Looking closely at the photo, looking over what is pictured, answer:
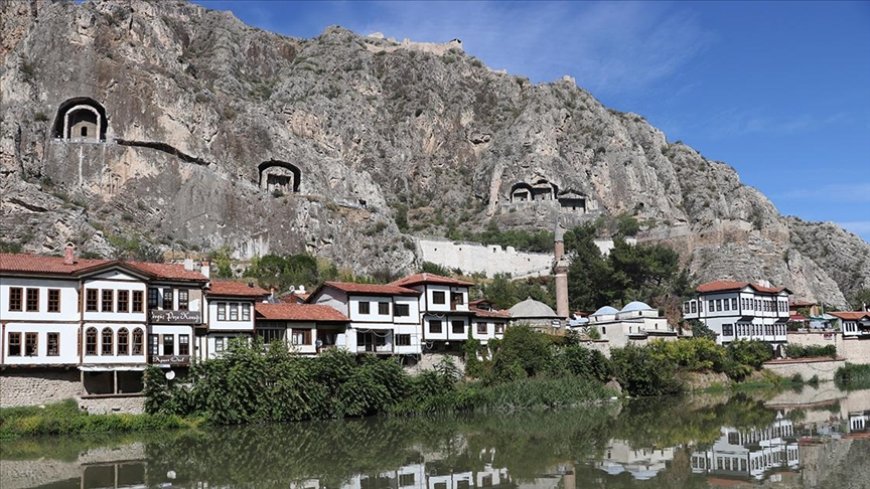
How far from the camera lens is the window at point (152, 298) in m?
45.1

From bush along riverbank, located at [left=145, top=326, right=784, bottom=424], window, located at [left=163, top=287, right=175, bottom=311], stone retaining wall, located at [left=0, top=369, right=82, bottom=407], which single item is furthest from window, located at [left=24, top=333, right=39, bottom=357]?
window, located at [left=163, top=287, right=175, bottom=311]

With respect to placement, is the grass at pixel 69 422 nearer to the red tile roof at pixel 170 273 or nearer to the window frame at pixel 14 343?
the window frame at pixel 14 343

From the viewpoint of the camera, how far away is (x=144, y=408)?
1656 inches

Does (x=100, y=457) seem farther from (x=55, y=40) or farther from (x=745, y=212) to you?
(x=745, y=212)

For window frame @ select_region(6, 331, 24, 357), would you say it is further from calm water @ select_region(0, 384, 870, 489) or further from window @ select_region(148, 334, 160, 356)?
window @ select_region(148, 334, 160, 356)

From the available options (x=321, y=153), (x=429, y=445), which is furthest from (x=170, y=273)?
(x=321, y=153)

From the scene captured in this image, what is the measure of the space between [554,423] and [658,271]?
47643mm

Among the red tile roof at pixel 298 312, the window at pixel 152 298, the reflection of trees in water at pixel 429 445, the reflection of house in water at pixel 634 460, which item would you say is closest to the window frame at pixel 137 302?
the window at pixel 152 298

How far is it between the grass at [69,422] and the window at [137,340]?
368 centimetres

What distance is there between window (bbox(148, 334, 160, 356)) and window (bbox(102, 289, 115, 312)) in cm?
257

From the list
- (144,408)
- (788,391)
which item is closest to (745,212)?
(788,391)

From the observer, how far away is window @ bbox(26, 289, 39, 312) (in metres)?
41.2

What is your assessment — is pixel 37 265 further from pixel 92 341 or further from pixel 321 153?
pixel 321 153

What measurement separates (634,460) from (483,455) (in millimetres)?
5696
